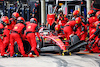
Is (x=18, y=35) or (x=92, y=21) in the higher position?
(x=92, y=21)

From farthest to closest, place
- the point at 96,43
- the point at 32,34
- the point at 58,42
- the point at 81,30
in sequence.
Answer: the point at 81,30, the point at 96,43, the point at 58,42, the point at 32,34

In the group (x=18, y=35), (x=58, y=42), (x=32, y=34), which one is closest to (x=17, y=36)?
(x=18, y=35)

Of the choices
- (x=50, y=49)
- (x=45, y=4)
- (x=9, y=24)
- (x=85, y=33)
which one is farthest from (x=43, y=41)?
(x=45, y=4)

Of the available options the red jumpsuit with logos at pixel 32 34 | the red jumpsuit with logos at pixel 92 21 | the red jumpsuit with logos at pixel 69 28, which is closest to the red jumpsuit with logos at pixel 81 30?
the red jumpsuit with logos at pixel 69 28

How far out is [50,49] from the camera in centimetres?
912

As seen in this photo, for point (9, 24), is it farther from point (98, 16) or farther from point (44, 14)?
point (44, 14)

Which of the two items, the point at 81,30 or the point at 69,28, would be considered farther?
the point at 81,30

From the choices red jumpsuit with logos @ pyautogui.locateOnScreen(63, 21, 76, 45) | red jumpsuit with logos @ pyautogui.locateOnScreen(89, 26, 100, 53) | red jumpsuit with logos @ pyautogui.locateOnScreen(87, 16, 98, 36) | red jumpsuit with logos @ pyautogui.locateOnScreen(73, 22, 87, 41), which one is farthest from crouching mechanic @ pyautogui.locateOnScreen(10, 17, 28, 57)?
red jumpsuit with logos @ pyautogui.locateOnScreen(87, 16, 98, 36)

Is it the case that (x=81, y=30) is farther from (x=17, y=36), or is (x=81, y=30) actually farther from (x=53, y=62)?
(x=53, y=62)

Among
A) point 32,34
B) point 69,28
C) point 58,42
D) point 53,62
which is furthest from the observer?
point 69,28

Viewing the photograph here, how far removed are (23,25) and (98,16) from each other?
3.96 metres

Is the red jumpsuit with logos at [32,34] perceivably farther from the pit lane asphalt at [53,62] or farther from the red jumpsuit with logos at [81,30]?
the red jumpsuit with logos at [81,30]

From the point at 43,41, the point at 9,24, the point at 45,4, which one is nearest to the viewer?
the point at 9,24

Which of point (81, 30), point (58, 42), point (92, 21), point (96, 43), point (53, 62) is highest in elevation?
point (92, 21)
